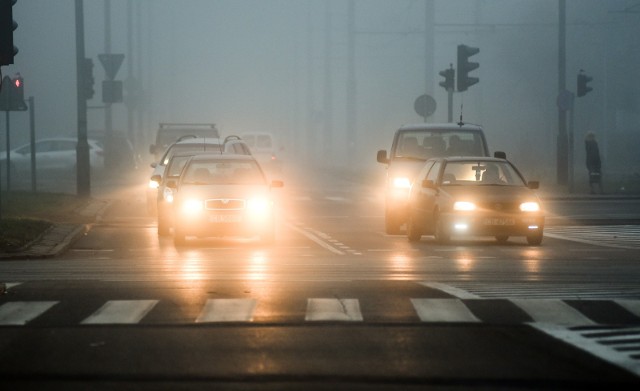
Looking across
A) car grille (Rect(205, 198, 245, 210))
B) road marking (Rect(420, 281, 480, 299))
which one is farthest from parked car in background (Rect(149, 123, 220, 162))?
road marking (Rect(420, 281, 480, 299))

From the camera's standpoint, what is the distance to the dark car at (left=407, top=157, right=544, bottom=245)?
951 inches

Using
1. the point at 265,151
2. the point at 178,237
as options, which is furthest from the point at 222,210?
the point at 265,151

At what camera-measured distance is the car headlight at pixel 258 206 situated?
24.8m

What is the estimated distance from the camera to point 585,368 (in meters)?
10.4

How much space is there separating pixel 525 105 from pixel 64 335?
266 feet

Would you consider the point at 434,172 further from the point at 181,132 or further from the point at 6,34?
the point at 181,132

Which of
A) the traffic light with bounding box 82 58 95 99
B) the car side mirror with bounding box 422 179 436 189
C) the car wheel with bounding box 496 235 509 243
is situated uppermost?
the traffic light with bounding box 82 58 95 99

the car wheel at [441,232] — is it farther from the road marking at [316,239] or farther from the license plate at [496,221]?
the road marking at [316,239]

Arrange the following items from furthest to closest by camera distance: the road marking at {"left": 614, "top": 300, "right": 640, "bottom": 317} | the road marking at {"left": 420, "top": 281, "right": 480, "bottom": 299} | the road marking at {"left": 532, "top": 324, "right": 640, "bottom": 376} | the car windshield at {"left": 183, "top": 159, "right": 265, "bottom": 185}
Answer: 1. the car windshield at {"left": 183, "top": 159, "right": 265, "bottom": 185}
2. the road marking at {"left": 420, "top": 281, "right": 480, "bottom": 299}
3. the road marking at {"left": 614, "top": 300, "right": 640, "bottom": 317}
4. the road marking at {"left": 532, "top": 324, "right": 640, "bottom": 376}

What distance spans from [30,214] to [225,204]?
820 cm

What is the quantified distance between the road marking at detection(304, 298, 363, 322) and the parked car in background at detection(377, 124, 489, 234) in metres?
13.4

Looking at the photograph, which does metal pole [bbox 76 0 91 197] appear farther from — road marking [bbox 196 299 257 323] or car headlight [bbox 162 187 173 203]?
road marking [bbox 196 299 257 323]

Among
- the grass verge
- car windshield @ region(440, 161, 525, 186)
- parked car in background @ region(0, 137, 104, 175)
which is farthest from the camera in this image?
parked car in background @ region(0, 137, 104, 175)

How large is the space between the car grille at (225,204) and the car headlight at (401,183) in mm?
4045
